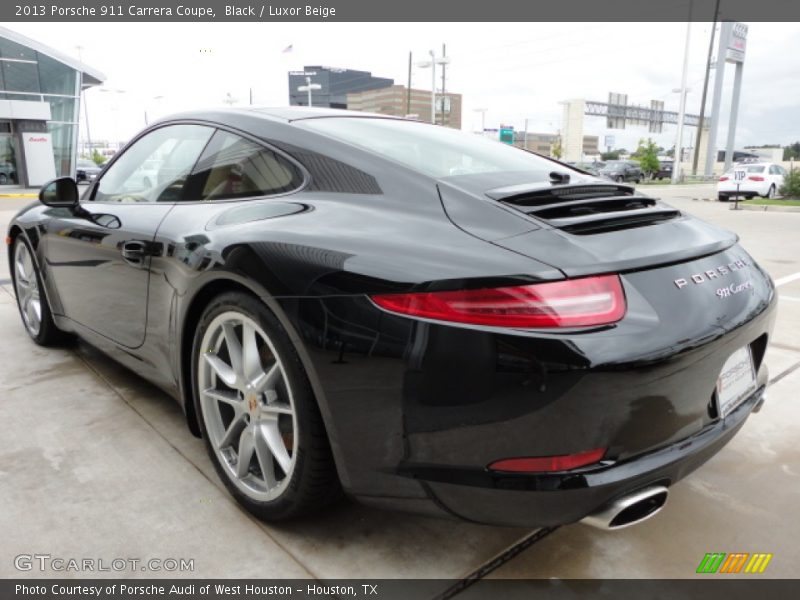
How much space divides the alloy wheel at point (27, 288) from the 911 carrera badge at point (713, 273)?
3.58 meters

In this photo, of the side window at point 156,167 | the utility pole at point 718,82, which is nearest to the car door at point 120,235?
the side window at point 156,167

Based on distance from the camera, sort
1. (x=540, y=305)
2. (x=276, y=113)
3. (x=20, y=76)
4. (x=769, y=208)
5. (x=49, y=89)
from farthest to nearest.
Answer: (x=49, y=89) → (x=20, y=76) → (x=769, y=208) → (x=276, y=113) → (x=540, y=305)

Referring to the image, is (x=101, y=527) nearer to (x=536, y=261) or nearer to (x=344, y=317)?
(x=344, y=317)

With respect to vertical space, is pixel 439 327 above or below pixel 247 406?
above

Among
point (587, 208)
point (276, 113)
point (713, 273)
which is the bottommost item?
point (713, 273)

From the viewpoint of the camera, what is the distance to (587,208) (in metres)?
1.80

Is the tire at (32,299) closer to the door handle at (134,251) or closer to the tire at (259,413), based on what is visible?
the door handle at (134,251)

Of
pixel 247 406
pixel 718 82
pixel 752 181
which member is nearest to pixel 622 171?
pixel 718 82

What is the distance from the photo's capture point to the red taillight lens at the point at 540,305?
1435mm

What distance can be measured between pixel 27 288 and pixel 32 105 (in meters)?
24.5

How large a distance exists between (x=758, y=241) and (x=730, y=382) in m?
8.29

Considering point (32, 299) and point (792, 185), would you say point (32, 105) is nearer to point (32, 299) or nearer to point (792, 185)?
point (32, 299)

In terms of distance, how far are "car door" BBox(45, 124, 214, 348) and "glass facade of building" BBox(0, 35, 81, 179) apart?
25.8 m

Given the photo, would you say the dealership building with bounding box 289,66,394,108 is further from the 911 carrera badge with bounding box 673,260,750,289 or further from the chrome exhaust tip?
the chrome exhaust tip
